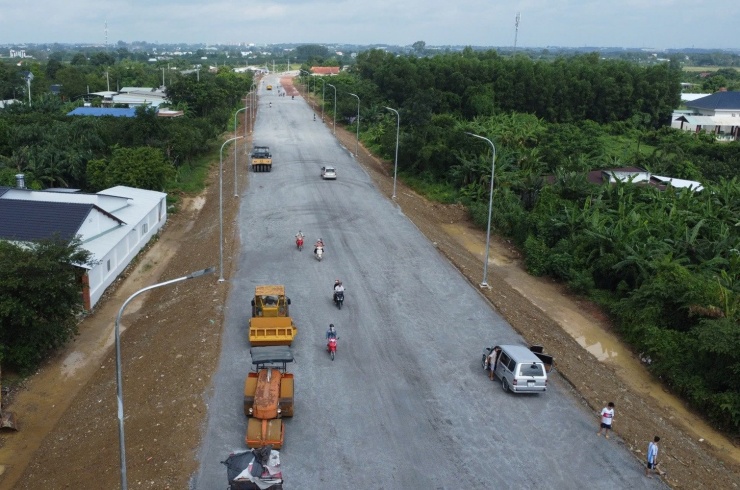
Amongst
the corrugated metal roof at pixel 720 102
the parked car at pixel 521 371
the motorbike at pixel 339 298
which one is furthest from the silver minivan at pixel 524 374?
the corrugated metal roof at pixel 720 102

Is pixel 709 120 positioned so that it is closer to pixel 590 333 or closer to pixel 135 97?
pixel 590 333

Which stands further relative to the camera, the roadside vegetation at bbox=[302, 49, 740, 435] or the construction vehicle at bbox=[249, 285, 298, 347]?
the roadside vegetation at bbox=[302, 49, 740, 435]

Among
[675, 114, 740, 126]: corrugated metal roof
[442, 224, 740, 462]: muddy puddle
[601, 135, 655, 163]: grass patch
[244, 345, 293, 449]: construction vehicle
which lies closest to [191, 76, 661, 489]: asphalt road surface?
[244, 345, 293, 449]: construction vehicle

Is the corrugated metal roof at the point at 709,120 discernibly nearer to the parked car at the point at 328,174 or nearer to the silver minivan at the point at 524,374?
the parked car at the point at 328,174

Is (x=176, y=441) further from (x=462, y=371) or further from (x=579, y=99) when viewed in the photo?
(x=579, y=99)

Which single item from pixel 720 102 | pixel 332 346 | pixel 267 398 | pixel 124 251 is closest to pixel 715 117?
pixel 720 102

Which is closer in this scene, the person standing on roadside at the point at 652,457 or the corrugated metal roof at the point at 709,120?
the person standing on roadside at the point at 652,457

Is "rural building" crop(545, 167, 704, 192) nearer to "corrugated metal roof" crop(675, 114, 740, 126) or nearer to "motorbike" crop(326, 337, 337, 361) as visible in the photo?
"motorbike" crop(326, 337, 337, 361)

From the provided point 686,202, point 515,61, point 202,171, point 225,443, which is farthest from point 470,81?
point 225,443
